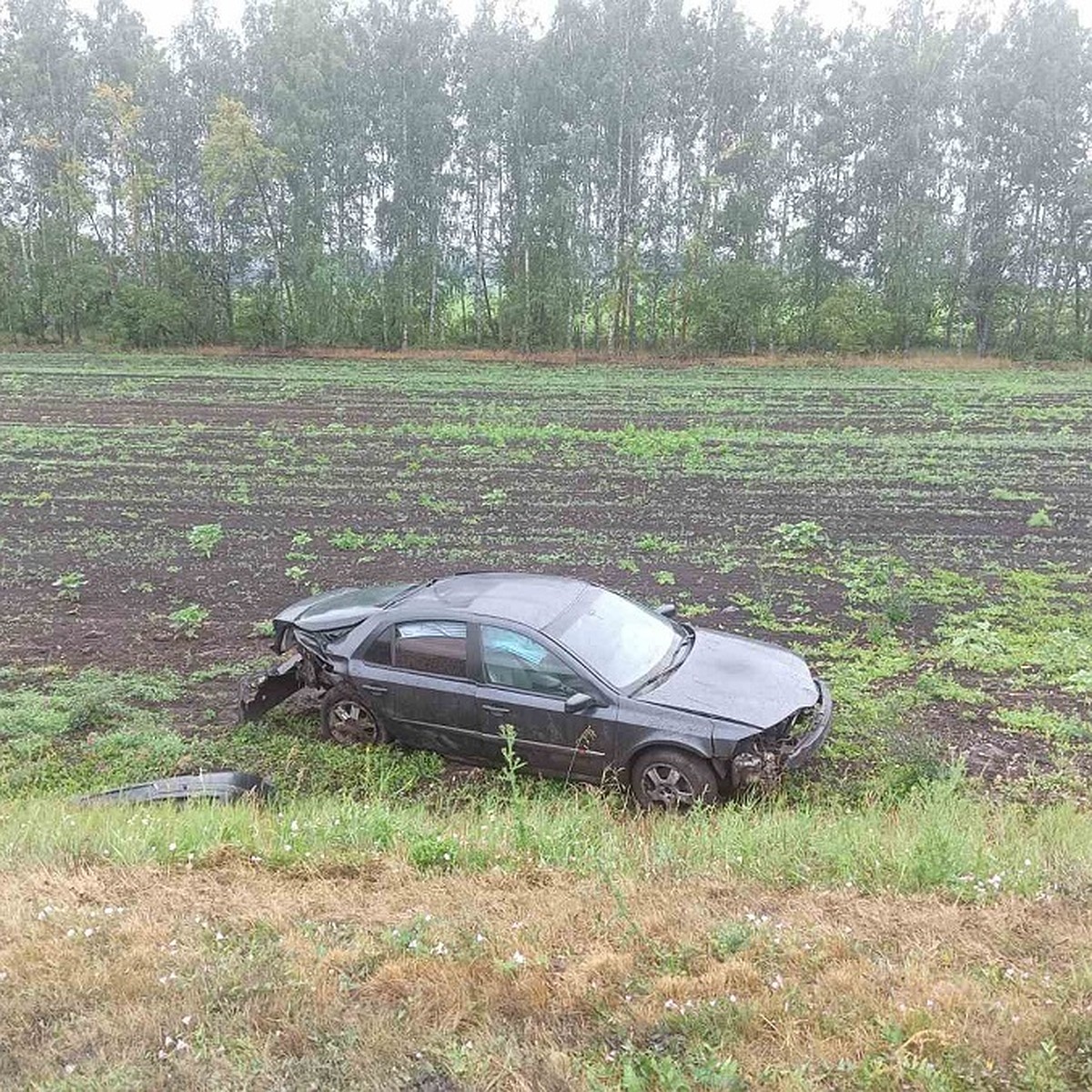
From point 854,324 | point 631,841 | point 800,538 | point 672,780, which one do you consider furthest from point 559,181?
point 631,841

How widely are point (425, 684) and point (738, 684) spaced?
2.38m

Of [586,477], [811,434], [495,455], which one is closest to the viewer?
[586,477]

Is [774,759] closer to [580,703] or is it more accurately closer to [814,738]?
[814,738]

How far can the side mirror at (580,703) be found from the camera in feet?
21.1

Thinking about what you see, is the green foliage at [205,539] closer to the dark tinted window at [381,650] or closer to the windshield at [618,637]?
the dark tinted window at [381,650]

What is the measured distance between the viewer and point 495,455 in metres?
17.9

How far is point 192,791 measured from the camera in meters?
6.12

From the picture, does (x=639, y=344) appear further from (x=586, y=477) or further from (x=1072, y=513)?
(x=1072, y=513)

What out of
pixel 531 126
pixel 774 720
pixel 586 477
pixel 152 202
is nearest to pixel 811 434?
pixel 586 477

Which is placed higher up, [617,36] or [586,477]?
[617,36]

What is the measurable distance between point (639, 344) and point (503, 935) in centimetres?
3738

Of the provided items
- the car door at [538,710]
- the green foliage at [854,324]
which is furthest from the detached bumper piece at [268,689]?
the green foliage at [854,324]

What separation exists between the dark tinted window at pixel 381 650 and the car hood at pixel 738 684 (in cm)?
210

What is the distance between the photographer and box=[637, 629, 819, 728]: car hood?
6.34m
